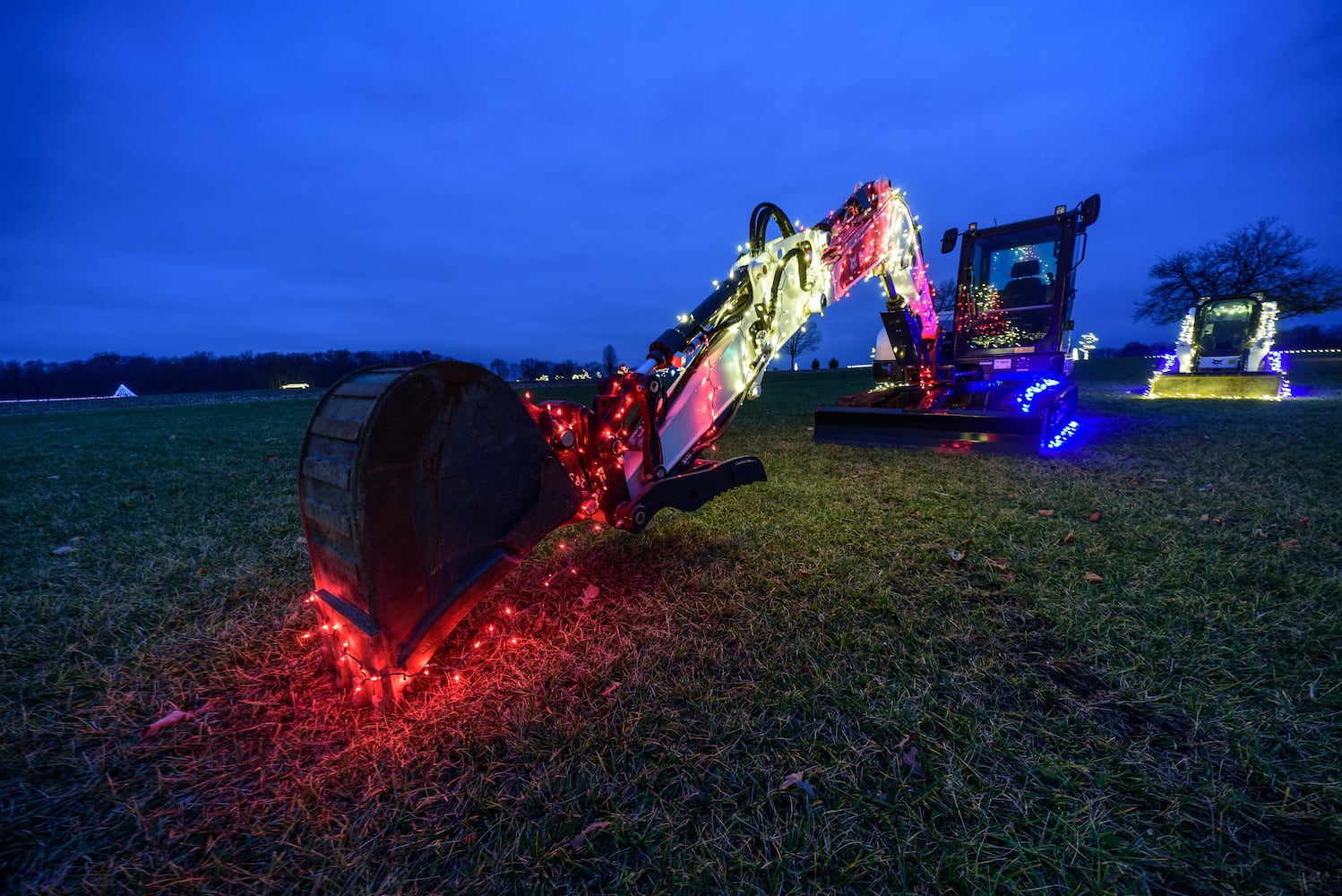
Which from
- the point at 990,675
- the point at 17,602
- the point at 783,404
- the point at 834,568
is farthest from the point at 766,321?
the point at 783,404

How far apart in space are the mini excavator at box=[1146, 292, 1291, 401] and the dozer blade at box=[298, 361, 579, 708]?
793 inches

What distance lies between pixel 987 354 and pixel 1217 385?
12.6m

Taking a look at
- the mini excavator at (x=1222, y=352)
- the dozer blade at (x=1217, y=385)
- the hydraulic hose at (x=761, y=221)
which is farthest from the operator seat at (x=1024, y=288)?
the mini excavator at (x=1222, y=352)

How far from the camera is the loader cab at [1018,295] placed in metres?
6.98

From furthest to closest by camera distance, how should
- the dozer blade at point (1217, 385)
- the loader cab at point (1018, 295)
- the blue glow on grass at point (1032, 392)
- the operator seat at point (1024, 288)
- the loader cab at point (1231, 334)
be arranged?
the loader cab at point (1231, 334) → the dozer blade at point (1217, 385) → the operator seat at point (1024, 288) → the loader cab at point (1018, 295) → the blue glow on grass at point (1032, 392)

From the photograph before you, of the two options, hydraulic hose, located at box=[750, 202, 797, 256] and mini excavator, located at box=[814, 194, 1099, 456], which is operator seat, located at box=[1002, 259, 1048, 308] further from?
hydraulic hose, located at box=[750, 202, 797, 256]

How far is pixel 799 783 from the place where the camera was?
5.48ft

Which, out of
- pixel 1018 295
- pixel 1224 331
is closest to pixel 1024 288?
pixel 1018 295

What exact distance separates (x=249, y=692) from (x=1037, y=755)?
321cm

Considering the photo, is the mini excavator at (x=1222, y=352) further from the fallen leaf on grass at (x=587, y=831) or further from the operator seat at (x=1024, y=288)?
the fallen leaf on grass at (x=587, y=831)

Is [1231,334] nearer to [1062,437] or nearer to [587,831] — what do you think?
[1062,437]

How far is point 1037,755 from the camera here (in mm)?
1749

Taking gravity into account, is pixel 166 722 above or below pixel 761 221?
below

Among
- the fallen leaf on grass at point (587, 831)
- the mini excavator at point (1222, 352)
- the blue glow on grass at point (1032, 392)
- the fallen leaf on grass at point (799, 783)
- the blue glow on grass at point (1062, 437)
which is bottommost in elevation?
the fallen leaf on grass at point (587, 831)
